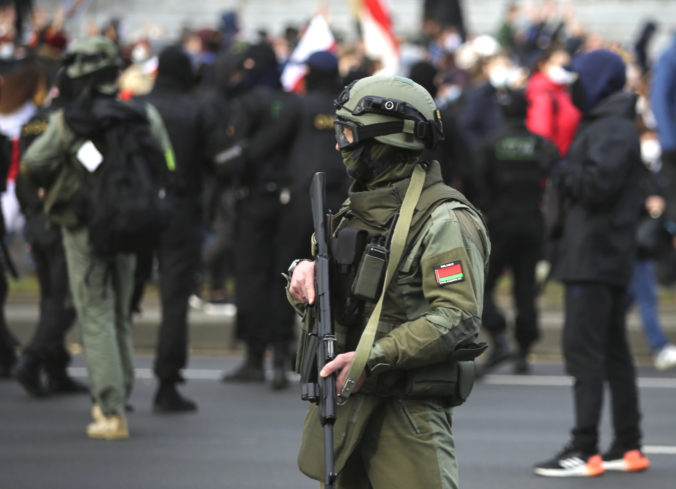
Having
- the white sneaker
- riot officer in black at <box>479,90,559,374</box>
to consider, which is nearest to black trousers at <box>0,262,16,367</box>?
riot officer in black at <box>479,90,559,374</box>

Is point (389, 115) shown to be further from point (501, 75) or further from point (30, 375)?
point (501, 75)

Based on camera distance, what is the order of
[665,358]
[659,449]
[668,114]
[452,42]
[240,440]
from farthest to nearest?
[452,42] < [668,114] < [665,358] < [240,440] < [659,449]

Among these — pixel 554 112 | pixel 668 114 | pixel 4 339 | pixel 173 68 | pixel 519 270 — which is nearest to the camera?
pixel 173 68

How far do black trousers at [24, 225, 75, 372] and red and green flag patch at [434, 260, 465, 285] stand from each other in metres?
5.52

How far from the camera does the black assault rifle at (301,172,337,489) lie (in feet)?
13.9

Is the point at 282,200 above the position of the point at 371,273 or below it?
above

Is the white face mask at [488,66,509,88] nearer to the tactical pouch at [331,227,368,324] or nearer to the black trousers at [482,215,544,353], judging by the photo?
the black trousers at [482,215,544,353]

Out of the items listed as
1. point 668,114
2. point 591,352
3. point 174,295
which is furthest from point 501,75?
point 591,352

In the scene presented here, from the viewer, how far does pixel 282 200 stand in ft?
34.6

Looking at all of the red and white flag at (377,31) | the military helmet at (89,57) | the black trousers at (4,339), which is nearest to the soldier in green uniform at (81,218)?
the military helmet at (89,57)

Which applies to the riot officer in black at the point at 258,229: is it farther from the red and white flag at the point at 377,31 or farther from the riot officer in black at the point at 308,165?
the red and white flag at the point at 377,31

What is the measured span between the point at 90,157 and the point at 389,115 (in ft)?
13.0

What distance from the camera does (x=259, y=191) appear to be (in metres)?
10.6

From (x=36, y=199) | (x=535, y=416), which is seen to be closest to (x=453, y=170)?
(x=535, y=416)
